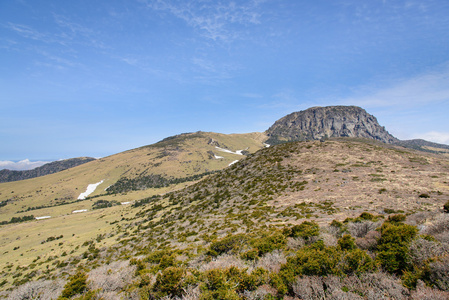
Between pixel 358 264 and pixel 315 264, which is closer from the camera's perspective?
pixel 358 264

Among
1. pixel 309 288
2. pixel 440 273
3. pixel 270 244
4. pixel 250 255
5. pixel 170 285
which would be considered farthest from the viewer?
pixel 270 244

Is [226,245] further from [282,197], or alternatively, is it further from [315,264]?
[282,197]

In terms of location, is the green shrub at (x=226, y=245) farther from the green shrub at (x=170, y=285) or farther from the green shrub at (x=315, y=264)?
the green shrub at (x=315, y=264)

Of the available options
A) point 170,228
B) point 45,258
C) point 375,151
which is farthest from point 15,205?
point 375,151

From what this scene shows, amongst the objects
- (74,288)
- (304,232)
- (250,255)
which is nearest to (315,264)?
(250,255)

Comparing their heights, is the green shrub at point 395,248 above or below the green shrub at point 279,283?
above

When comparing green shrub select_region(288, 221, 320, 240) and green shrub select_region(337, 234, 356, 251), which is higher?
green shrub select_region(337, 234, 356, 251)

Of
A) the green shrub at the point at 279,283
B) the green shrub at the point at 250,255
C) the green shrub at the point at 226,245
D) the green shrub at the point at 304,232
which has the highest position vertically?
the green shrub at the point at 279,283

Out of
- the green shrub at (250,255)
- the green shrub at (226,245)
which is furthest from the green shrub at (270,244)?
the green shrub at (226,245)

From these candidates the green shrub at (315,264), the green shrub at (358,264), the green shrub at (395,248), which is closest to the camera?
the green shrub at (358,264)

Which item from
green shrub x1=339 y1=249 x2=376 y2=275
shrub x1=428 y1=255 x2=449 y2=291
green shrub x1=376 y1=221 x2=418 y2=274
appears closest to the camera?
shrub x1=428 y1=255 x2=449 y2=291

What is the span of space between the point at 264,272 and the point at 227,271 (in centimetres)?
184

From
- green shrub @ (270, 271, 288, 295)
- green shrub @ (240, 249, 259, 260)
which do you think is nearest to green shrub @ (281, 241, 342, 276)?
green shrub @ (270, 271, 288, 295)

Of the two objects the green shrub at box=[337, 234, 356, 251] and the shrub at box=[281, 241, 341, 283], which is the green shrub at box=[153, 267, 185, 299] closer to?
the shrub at box=[281, 241, 341, 283]
